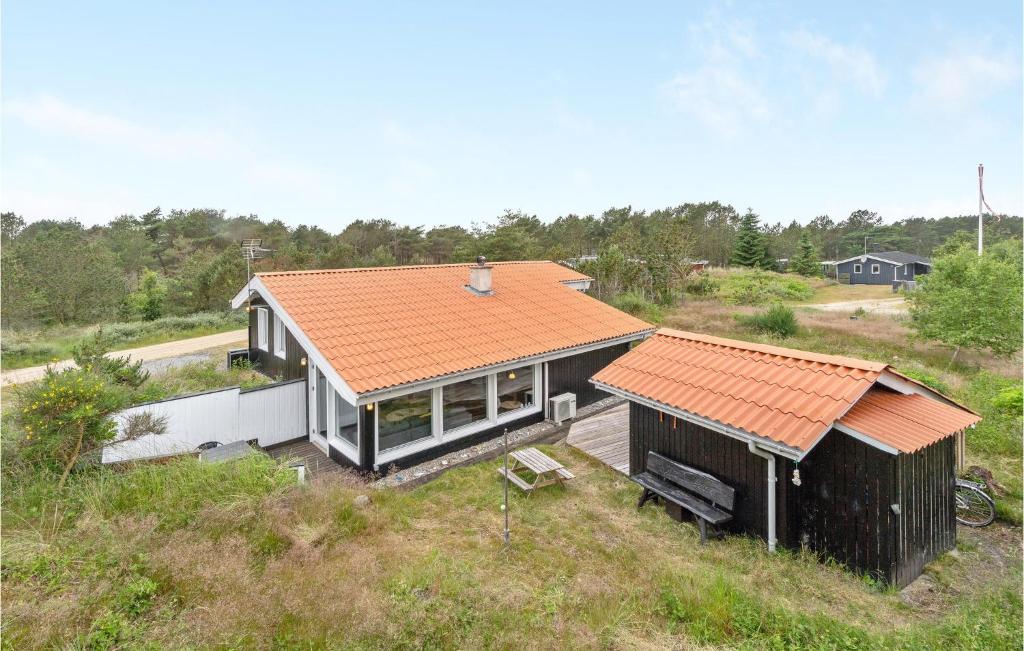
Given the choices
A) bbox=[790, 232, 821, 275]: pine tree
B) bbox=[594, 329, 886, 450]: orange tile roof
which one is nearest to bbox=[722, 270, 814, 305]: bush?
bbox=[790, 232, 821, 275]: pine tree

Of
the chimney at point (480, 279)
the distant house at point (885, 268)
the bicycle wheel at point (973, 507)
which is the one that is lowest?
the bicycle wheel at point (973, 507)

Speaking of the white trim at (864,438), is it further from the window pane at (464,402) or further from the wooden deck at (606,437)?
the window pane at (464,402)

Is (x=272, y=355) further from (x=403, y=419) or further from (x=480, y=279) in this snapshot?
(x=480, y=279)

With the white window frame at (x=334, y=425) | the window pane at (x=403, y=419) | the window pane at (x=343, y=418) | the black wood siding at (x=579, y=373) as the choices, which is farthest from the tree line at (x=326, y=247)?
the white window frame at (x=334, y=425)

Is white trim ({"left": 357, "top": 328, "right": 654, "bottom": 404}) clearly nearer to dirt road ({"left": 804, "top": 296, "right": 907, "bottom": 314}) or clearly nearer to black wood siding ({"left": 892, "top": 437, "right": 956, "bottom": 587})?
black wood siding ({"left": 892, "top": 437, "right": 956, "bottom": 587})

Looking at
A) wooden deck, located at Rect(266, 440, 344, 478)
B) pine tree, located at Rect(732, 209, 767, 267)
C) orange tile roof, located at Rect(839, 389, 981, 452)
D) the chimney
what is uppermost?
pine tree, located at Rect(732, 209, 767, 267)

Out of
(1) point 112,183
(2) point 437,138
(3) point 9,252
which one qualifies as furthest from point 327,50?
(3) point 9,252

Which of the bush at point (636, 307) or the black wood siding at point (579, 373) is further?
the bush at point (636, 307)
